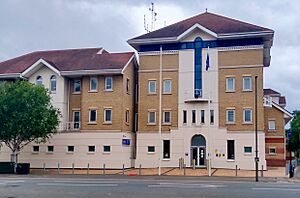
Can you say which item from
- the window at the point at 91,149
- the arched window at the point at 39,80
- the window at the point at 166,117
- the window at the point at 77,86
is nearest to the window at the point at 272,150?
the window at the point at 166,117

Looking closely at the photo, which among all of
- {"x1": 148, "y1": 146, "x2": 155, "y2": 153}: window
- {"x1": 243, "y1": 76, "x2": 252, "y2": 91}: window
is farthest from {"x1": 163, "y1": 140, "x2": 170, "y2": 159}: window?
{"x1": 243, "y1": 76, "x2": 252, "y2": 91}: window

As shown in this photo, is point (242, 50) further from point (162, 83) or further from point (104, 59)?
point (104, 59)

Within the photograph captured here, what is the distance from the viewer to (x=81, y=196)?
16.5m

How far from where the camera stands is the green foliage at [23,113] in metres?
37.4

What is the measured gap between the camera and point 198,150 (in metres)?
44.6

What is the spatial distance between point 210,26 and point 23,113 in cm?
2105

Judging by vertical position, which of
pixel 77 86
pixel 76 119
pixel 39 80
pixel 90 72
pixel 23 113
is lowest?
pixel 76 119

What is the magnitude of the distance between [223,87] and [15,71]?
2219 cm

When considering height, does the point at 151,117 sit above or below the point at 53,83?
below

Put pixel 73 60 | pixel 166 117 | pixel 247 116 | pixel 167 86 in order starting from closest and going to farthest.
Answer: pixel 247 116
pixel 166 117
pixel 167 86
pixel 73 60

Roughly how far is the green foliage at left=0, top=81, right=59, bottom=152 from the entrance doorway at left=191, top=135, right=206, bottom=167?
47.6 feet

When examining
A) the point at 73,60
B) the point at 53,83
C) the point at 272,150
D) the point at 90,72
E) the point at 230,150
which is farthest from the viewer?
the point at 272,150

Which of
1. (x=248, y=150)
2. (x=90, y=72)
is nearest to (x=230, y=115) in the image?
(x=248, y=150)

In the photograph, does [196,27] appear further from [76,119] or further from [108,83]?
[76,119]
